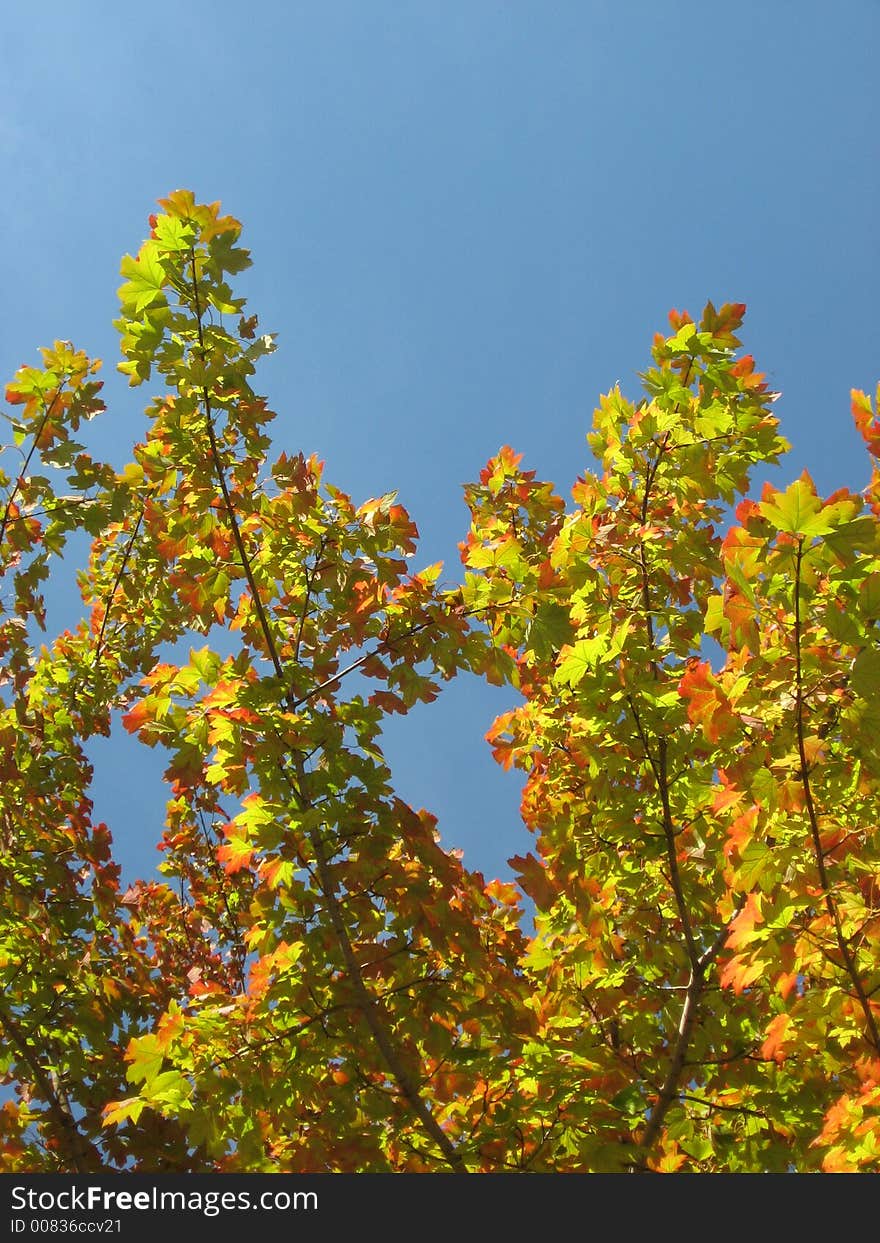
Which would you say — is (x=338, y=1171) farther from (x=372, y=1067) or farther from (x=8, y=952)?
(x=8, y=952)

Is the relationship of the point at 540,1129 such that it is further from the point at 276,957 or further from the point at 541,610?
the point at 541,610

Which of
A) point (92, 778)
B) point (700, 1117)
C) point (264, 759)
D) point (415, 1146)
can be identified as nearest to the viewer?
point (264, 759)

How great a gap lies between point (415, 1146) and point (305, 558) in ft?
6.97

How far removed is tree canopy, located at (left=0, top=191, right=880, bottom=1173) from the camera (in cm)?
259

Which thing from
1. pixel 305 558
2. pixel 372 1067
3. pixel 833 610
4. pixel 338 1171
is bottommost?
pixel 338 1171

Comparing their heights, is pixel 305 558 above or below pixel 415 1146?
above

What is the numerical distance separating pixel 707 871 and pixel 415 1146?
1.43m

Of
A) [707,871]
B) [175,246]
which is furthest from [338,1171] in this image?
[175,246]

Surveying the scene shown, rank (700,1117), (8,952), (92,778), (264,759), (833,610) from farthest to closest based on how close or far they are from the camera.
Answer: (92,778) < (8,952) < (700,1117) < (264,759) < (833,610)

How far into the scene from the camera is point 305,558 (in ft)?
11.4

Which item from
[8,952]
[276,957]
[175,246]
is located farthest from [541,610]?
[8,952]

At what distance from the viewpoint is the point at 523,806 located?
397 centimetres

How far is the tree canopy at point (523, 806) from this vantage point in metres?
2.59

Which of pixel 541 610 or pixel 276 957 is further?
pixel 541 610
